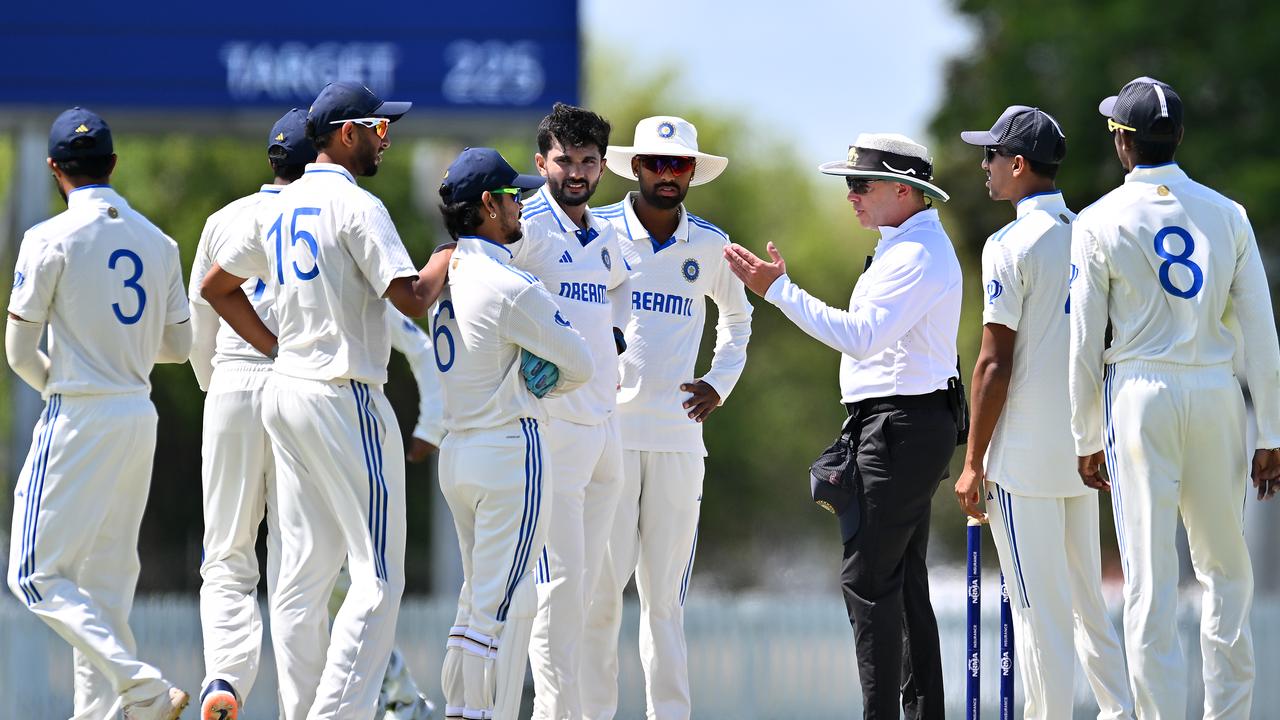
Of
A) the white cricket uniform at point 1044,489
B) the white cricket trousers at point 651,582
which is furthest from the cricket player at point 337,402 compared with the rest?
the white cricket uniform at point 1044,489

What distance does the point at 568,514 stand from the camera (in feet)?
22.7

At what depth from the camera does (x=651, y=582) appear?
24.0ft

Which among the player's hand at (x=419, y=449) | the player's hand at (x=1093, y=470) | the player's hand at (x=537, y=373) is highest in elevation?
the player's hand at (x=537, y=373)

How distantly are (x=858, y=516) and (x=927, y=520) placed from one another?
0.34 meters

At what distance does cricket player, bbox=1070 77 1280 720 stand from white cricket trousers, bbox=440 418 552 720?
6.70 ft

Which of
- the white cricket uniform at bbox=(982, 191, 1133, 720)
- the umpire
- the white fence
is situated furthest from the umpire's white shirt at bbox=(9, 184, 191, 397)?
the white fence

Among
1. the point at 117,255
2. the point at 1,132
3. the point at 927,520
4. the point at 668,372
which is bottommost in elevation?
the point at 927,520

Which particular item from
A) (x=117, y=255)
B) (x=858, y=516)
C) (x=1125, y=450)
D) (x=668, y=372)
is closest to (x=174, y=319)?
(x=117, y=255)

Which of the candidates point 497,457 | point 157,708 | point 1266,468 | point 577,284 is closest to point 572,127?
point 577,284

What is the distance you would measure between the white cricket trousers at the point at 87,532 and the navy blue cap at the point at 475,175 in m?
1.59

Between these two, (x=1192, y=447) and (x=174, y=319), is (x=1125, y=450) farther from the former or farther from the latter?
(x=174, y=319)

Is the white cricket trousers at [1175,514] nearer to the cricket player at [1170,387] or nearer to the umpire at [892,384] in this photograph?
the cricket player at [1170,387]

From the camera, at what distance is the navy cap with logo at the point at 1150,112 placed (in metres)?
6.45

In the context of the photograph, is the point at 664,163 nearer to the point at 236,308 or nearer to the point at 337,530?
the point at 236,308
